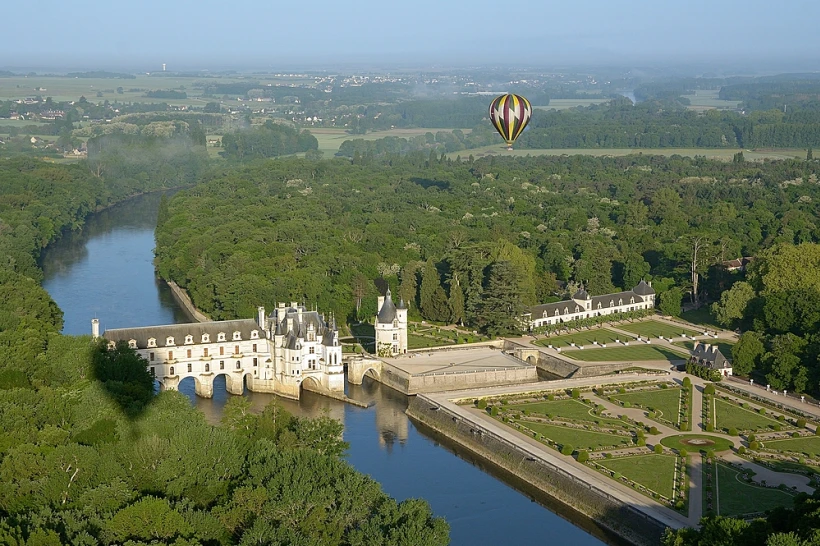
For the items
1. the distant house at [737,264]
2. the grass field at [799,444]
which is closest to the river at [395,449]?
the grass field at [799,444]

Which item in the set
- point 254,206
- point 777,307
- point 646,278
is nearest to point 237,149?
point 254,206

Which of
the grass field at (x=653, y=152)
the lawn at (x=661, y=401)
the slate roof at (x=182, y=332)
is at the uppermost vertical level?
the slate roof at (x=182, y=332)

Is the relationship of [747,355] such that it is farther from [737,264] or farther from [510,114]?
[510,114]

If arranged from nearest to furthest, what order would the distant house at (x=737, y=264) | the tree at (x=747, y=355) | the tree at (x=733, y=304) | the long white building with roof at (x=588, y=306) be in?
1. the tree at (x=747, y=355)
2. the tree at (x=733, y=304)
3. the long white building with roof at (x=588, y=306)
4. the distant house at (x=737, y=264)

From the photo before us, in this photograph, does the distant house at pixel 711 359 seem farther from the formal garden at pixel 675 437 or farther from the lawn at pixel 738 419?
the lawn at pixel 738 419

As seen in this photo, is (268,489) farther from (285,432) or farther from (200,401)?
(200,401)

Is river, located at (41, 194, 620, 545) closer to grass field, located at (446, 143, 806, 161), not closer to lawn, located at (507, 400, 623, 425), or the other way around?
lawn, located at (507, 400, 623, 425)

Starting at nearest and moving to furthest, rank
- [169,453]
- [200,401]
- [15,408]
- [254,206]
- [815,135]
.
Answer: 1. [169,453]
2. [15,408]
3. [200,401]
4. [254,206]
5. [815,135]
